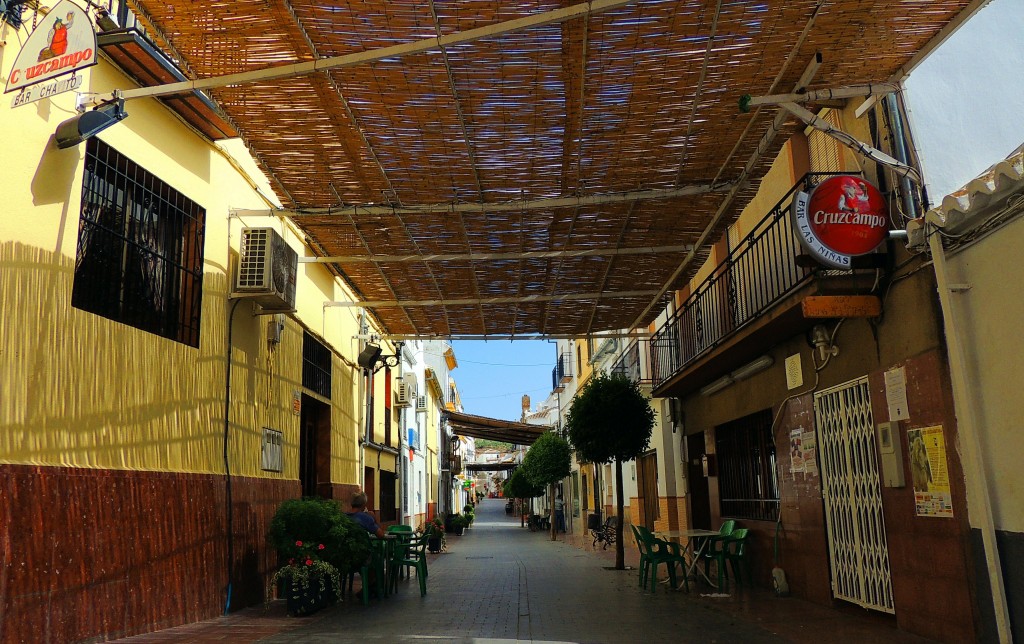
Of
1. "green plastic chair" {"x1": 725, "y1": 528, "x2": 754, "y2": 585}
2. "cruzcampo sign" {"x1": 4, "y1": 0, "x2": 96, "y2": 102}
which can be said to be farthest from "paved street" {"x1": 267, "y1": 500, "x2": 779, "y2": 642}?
"cruzcampo sign" {"x1": 4, "y1": 0, "x2": 96, "y2": 102}

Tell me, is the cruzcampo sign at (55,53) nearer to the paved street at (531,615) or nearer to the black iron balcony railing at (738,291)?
the paved street at (531,615)

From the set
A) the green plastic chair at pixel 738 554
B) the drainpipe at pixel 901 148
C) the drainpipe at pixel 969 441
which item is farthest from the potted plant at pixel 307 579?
the drainpipe at pixel 901 148

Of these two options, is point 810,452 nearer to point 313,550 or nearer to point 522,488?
point 313,550

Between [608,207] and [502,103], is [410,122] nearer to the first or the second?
[502,103]

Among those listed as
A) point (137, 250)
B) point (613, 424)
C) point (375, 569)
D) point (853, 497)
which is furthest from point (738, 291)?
point (137, 250)

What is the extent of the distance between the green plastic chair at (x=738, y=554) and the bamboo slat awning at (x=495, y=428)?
24018 millimetres

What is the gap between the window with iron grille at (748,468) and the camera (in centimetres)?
1149

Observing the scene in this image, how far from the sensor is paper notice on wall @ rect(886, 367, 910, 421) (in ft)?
23.7

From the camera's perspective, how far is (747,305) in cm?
1149

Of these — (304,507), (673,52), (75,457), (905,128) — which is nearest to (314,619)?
(304,507)

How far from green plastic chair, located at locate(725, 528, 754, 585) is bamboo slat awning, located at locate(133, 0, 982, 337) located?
12.6ft

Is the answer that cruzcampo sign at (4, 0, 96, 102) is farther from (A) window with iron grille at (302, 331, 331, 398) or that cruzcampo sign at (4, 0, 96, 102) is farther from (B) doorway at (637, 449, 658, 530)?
(B) doorway at (637, 449, 658, 530)

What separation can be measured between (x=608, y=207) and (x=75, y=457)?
6.19 metres

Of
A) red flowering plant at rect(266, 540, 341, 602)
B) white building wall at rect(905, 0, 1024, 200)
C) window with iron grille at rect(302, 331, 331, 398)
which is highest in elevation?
white building wall at rect(905, 0, 1024, 200)
